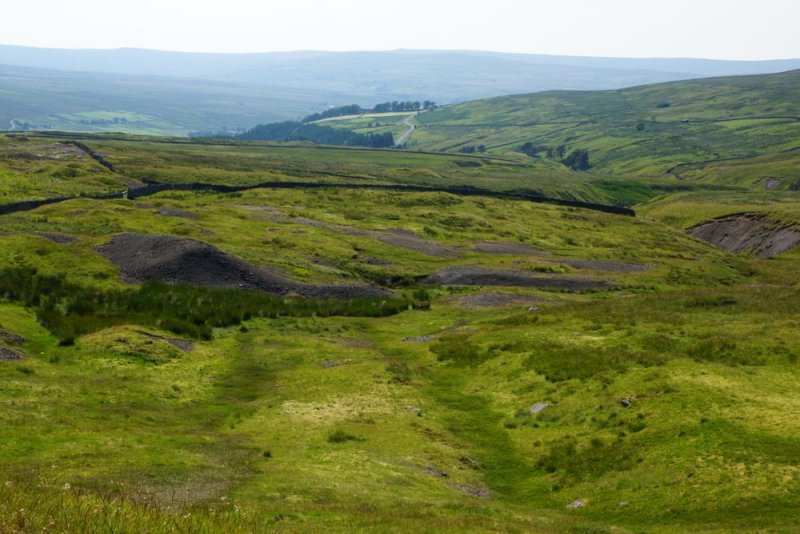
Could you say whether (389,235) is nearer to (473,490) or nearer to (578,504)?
(473,490)

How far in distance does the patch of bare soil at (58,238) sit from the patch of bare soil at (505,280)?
40919 mm

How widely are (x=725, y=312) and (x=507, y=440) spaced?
30922 millimetres

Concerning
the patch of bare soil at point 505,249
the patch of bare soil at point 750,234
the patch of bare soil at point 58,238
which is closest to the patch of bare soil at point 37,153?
the patch of bare soil at point 58,238

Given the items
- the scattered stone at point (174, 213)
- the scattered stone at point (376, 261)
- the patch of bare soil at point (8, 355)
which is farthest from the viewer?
the scattered stone at point (174, 213)

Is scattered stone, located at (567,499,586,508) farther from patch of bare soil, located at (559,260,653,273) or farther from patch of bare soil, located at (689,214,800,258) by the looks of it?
patch of bare soil, located at (689,214,800,258)

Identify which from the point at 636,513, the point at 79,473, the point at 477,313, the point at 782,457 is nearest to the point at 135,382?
the point at 79,473

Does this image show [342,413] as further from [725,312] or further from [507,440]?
[725,312]

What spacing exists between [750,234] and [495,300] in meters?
96.0

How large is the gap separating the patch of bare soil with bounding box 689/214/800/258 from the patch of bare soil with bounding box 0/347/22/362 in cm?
12925

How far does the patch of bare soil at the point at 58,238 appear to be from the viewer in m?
82.0

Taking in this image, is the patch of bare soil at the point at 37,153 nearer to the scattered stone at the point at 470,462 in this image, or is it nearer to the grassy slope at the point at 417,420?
the grassy slope at the point at 417,420

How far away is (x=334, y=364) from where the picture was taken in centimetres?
5106

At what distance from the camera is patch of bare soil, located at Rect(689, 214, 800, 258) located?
464 feet

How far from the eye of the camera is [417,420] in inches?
1553
